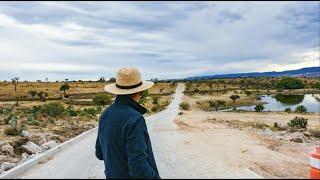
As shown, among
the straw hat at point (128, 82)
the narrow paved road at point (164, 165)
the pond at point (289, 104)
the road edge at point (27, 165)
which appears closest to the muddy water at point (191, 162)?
the narrow paved road at point (164, 165)

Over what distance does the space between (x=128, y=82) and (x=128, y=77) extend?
0.06m

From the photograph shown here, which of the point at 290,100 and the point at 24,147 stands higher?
the point at 24,147

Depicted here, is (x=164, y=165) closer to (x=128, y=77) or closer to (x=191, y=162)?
(x=191, y=162)

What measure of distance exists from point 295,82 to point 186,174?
132522 millimetres

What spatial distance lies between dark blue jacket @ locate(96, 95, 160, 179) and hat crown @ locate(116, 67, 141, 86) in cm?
17

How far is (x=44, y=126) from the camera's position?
28594 millimetres

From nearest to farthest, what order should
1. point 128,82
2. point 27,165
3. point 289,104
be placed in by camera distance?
point 128,82
point 27,165
point 289,104

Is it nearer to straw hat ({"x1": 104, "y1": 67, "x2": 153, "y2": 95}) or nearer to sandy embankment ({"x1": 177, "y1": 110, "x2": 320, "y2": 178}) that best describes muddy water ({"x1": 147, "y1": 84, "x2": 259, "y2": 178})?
sandy embankment ({"x1": 177, "y1": 110, "x2": 320, "y2": 178})

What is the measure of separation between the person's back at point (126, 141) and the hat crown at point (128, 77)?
0.55 feet

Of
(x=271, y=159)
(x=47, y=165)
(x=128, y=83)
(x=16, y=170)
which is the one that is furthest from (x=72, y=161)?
(x=128, y=83)

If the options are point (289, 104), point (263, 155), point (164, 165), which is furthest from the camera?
point (289, 104)

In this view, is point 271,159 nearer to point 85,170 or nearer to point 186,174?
point 186,174

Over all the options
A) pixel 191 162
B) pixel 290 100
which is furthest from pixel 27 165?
pixel 290 100

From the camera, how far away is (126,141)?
4.75 m
